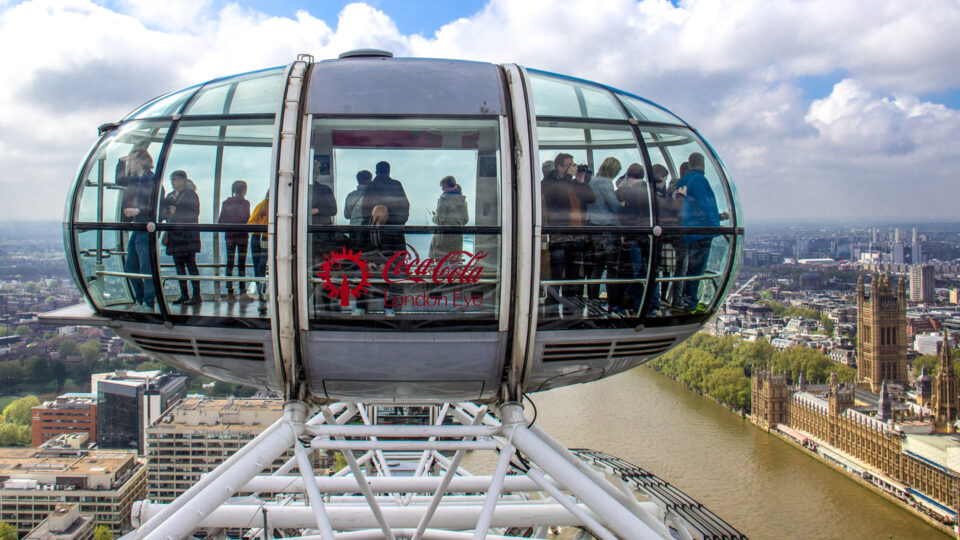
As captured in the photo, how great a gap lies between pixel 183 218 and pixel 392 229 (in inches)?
39.7

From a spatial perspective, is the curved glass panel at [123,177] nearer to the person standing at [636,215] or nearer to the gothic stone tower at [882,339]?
the person standing at [636,215]

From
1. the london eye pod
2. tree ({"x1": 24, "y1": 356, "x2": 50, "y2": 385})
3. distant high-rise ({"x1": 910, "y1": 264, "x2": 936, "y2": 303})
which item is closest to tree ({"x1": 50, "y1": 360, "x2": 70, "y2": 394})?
tree ({"x1": 24, "y1": 356, "x2": 50, "y2": 385})

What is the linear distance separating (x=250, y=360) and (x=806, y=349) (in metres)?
46.5

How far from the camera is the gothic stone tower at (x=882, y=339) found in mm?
44312

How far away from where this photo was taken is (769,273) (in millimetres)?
107750

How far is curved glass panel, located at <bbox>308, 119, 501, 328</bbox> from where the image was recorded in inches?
133

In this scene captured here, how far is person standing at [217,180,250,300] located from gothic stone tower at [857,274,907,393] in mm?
46661

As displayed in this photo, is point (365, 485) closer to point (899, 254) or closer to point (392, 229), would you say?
point (392, 229)

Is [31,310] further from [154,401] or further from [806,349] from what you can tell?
[806,349]

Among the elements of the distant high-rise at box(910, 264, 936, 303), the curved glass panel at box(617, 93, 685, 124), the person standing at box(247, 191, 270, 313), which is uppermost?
the curved glass panel at box(617, 93, 685, 124)

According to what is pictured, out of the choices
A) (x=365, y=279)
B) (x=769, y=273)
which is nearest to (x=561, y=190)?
(x=365, y=279)

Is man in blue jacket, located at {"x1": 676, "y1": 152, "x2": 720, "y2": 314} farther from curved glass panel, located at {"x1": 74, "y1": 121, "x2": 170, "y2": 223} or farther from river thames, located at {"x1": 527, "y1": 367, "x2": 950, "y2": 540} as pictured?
river thames, located at {"x1": 527, "y1": 367, "x2": 950, "y2": 540}

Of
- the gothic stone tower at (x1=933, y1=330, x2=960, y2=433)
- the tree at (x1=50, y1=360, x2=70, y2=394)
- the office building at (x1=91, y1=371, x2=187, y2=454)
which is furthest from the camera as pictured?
the tree at (x1=50, y1=360, x2=70, y2=394)

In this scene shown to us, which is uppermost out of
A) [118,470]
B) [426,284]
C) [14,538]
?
[426,284]
